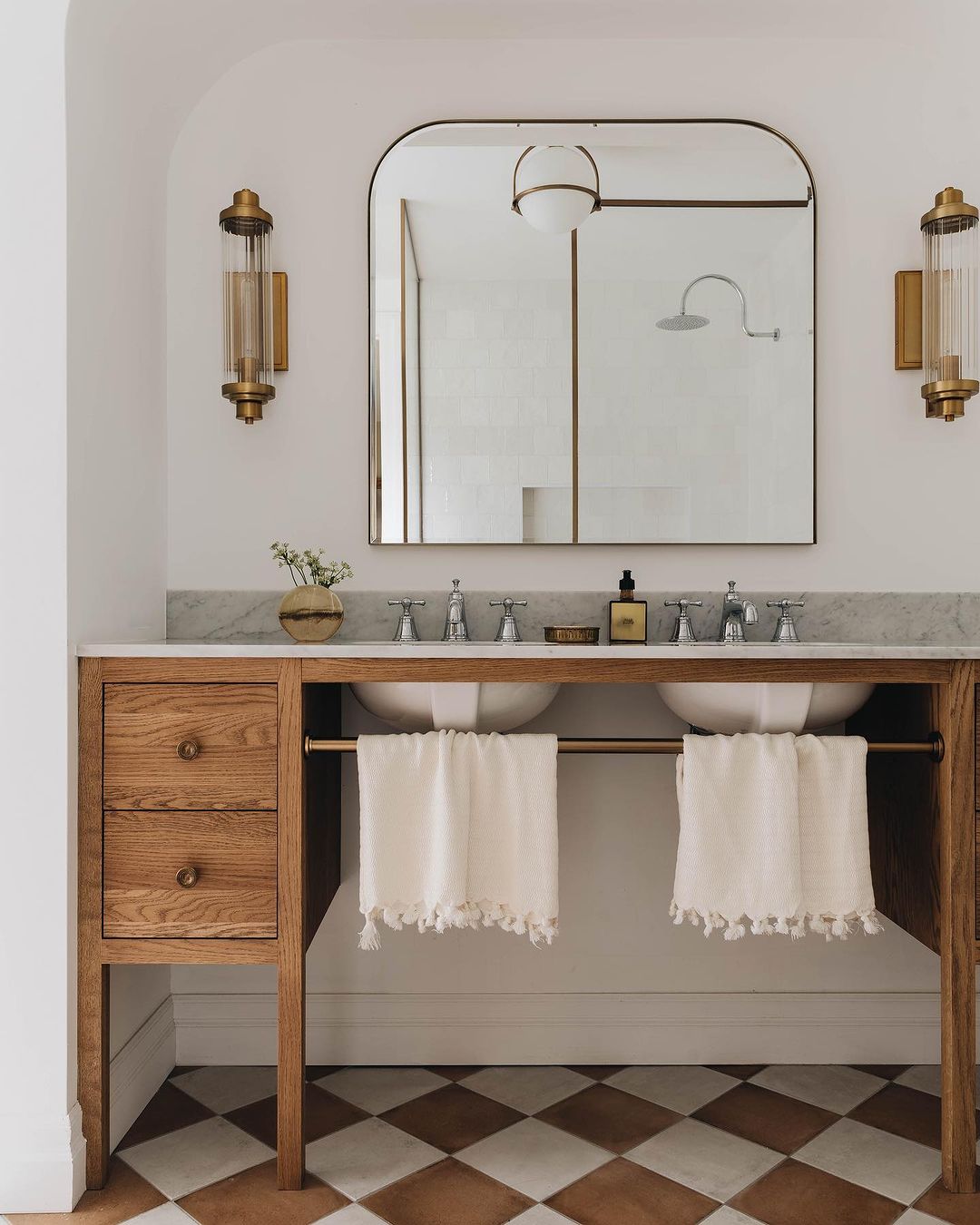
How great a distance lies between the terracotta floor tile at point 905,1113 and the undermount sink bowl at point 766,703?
0.75m

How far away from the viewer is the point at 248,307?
1881 millimetres

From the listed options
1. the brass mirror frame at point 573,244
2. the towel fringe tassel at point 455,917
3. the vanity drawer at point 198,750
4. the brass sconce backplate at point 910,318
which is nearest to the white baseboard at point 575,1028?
the towel fringe tassel at point 455,917

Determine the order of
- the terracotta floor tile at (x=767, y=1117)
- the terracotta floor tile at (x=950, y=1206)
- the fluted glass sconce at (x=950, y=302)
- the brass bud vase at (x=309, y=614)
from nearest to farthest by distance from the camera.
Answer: the terracotta floor tile at (x=950, y=1206)
the terracotta floor tile at (x=767, y=1117)
the brass bud vase at (x=309, y=614)
the fluted glass sconce at (x=950, y=302)

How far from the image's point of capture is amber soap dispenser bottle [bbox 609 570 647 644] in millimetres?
1850

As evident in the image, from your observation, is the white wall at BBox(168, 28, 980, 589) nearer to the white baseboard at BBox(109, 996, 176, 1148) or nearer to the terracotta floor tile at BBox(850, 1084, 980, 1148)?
the white baseboard at BBox(109, 996, 176, 1148)

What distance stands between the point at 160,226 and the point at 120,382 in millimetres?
443

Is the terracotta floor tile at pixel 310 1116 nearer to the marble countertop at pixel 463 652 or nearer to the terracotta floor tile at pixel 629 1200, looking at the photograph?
the terracotta floor tile at pixel 629 1200

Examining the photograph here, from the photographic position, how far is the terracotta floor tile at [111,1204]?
1.38 metres

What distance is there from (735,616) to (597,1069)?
3.22 ft

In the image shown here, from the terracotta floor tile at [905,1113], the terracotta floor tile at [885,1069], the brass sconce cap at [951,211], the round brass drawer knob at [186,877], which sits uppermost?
the brass sconce cap at [951,211]

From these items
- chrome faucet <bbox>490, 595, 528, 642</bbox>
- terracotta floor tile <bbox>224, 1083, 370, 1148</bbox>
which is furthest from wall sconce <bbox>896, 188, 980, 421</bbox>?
terracotta floor tile <bbox>224, 1083, 370, 1148</bbox>

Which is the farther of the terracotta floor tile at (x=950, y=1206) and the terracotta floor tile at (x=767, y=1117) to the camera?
the terracotta floor tile at (x=767, y=1117)

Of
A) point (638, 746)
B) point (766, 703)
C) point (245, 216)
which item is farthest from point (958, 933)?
point (245, 216)

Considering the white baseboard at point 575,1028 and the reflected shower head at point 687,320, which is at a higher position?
the reflected shower head at point 687,320
